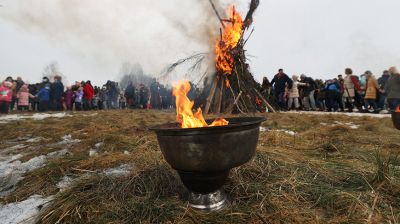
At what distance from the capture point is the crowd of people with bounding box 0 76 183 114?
557 inches

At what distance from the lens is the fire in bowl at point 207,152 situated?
231 cm

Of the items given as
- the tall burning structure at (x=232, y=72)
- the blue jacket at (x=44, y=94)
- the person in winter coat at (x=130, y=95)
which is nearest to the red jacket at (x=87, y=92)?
the blue jacket at (x=44, y=94)

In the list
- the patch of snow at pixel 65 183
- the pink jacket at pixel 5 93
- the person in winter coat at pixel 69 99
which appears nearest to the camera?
the patch of snow at pixel 65 183

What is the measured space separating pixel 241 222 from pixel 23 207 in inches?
81.6

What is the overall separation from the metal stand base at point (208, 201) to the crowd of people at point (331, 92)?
32.3 feet

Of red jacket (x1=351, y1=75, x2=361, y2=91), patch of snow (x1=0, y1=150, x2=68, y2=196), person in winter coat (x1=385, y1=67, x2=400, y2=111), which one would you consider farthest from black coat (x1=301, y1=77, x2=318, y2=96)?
patch of snow (x1=0, y1=150, x2=68, y2=196)

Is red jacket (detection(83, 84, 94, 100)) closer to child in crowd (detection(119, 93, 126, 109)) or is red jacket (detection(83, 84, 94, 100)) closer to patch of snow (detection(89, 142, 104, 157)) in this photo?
child in crowd (detection(119, 93, 126, 109))

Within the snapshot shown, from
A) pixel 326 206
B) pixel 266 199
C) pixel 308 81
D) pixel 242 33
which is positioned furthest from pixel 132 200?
pixel 308 81

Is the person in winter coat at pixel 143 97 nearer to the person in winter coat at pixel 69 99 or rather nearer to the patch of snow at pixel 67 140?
the person in winter coat at pixel 69 99

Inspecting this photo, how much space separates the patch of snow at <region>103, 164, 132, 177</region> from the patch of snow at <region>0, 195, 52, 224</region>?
0.74 metres

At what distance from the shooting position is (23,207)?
9.14 ft

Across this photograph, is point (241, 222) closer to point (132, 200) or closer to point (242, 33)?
point (132, 200)

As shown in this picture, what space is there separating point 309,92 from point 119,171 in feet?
43.3

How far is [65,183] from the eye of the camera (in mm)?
3320
